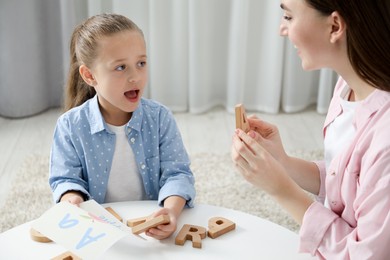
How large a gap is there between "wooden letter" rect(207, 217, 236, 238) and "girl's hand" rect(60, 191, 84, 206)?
306 millimetres

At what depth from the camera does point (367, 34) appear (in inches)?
41.5

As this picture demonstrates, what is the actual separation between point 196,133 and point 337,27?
6.19 ft

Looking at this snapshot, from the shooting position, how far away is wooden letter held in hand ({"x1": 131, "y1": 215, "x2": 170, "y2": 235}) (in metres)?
1.22

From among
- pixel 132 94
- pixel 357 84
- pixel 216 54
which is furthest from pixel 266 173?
pixel 216 54

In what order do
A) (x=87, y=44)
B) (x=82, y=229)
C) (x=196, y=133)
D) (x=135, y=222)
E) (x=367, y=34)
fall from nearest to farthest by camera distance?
(x=367, y=34), (x=82, y=229), (x=135, y=222), (x=87, y=44), (x=196, y=133)

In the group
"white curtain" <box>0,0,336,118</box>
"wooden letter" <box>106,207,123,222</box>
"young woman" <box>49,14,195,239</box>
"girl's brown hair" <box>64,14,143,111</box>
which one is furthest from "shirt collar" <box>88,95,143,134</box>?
"white curtain" <box>0,0,336,118</box>

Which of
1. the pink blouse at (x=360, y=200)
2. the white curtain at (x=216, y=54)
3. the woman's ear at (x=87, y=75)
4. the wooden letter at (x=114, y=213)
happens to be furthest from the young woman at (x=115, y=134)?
the white curtain at (x=216, y=54)

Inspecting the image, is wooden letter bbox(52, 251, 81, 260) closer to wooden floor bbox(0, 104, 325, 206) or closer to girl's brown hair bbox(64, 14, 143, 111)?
girl's brown hair bbox(64, 14, 143, 111)

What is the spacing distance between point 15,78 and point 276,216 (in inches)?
61.7

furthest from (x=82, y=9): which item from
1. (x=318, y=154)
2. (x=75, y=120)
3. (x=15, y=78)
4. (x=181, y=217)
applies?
Result: (x=181, y=217)

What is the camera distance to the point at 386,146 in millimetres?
1028

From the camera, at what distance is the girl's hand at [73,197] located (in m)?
1.34

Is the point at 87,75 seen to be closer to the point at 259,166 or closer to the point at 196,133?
the point at 259,166

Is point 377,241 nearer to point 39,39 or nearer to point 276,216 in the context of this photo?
point 276,216
